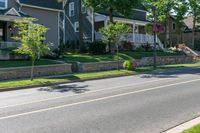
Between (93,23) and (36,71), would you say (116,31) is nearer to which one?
(36,71)

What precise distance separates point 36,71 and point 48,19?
1432 centimetres

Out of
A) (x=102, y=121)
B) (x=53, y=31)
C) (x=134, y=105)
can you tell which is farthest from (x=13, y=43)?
(x=102, y=121)

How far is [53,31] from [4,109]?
27.8 meters

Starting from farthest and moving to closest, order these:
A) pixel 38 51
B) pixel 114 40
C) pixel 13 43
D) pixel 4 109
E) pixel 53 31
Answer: pixel 53 31, pixel 13 43, pixel 114 40, pixel 38 51, pixel 4 109

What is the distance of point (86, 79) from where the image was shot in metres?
24.0

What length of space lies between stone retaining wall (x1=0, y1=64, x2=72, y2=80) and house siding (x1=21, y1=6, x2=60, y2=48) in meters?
11.4

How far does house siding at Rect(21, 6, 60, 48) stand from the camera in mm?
37531

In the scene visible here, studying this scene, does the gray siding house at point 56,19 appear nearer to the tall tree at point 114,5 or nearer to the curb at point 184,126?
the tall tree at point 114,5

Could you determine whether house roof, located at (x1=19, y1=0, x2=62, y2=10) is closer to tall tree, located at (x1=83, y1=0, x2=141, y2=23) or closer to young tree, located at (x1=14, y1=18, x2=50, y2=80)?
tall tree, located at (x1=83, y1=0, x2=141, y2=23)

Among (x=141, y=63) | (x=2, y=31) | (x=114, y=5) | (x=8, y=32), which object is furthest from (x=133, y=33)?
(x=2, y=31)

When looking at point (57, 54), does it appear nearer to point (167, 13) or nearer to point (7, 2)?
point (7, 2)

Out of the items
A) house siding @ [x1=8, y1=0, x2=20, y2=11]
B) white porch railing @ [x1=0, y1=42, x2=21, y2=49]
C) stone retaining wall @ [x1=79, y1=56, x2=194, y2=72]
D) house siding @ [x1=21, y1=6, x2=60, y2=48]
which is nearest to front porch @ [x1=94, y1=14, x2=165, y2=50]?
stone retaining wall @ [x1=79, y1=56, x2=194, y2=72]

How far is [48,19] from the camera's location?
38969mm

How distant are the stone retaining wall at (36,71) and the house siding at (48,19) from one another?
11.4 m
